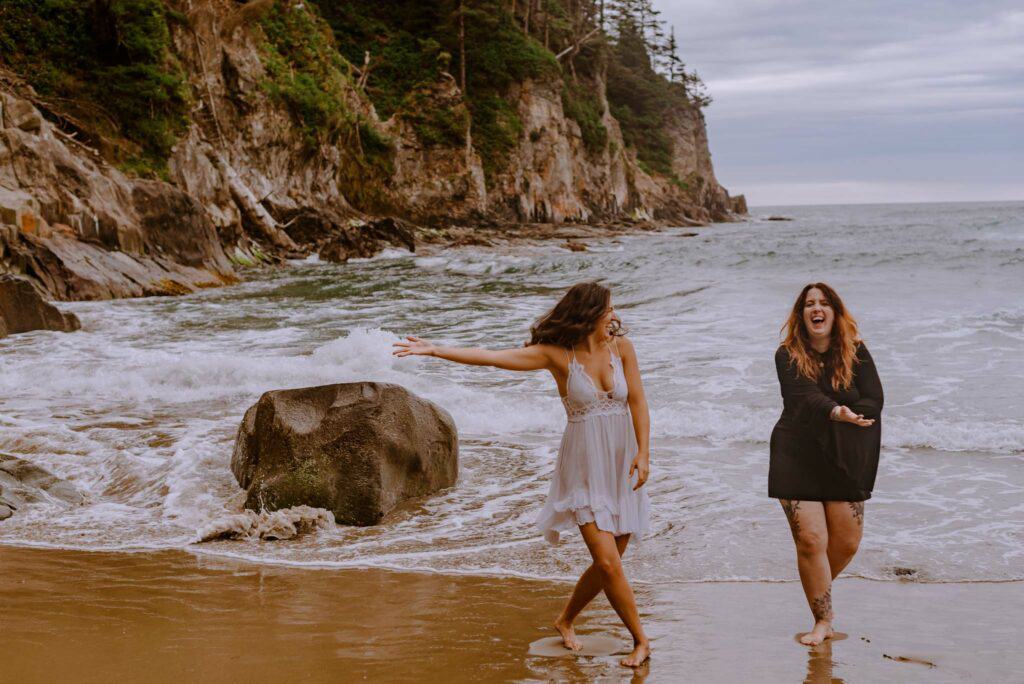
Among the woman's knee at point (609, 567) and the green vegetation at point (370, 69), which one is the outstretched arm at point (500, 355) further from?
the green vegetation at point (370, 69)

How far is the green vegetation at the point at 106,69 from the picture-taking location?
2547cm

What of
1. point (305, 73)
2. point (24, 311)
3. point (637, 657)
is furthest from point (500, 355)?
point (305, 73)

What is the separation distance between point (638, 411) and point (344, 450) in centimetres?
278

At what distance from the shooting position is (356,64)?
46156 millimetres

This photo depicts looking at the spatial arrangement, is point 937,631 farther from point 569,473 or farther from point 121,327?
point 121,327

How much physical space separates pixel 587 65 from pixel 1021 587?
59937 millimetres

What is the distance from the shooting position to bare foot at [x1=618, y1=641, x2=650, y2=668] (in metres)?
3.74

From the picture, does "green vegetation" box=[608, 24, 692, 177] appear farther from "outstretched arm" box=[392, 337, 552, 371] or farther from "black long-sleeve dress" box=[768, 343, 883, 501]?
"outstretched arm" box=[392, 337, 552, 371]

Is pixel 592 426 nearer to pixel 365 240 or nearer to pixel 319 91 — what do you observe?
pixel 365 240

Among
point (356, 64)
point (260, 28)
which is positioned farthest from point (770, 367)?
point (356, 64)

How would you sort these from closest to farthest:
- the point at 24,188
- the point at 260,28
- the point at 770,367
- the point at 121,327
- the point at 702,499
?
the point at 702,499 < the point at 770,367 < the point at 121,327 < the point at 24,188 < the point at 260,28

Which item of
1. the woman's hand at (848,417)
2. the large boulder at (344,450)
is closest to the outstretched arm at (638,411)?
the woman's hand at (848,417)

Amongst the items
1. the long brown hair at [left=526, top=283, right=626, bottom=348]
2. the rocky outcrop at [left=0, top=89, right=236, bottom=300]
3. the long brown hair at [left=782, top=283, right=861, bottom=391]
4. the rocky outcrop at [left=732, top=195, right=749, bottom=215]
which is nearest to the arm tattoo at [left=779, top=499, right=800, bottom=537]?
the long brown hair at [left=782, top=283, right=861, bottom=391]

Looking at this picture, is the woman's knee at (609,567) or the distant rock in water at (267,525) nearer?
the woman's knee at (609,567)
